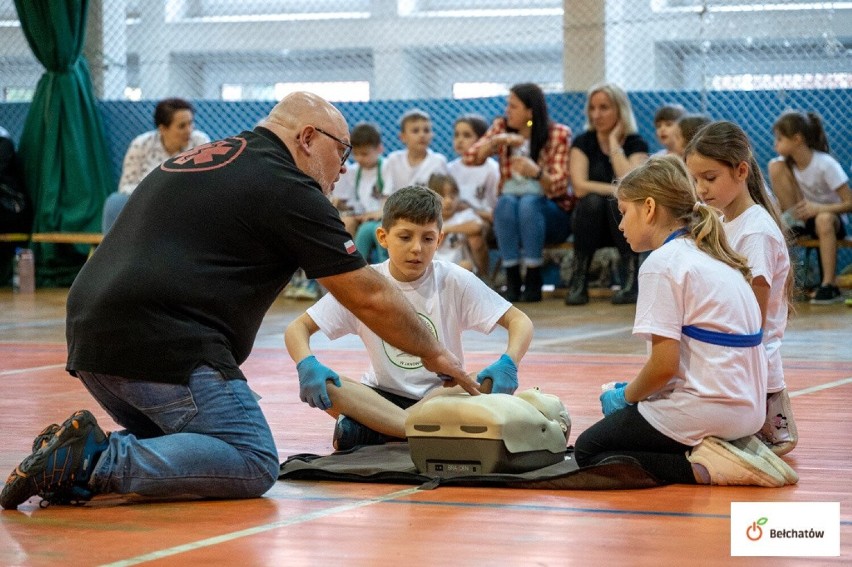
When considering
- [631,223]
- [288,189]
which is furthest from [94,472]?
[631,223]

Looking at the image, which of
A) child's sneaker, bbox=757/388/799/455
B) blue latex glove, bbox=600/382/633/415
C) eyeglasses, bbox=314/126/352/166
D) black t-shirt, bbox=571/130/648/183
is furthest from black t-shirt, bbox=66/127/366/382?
black t-shirt, bbox=571/130/648/183

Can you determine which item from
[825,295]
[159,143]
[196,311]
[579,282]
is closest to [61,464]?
[196,311]

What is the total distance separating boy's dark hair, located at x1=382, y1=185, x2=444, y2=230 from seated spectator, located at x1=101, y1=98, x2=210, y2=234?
6.00m

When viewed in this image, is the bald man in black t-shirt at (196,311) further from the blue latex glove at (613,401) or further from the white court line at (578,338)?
the white court line at (578,338)

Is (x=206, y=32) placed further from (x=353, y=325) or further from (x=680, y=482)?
(x=680, y=482)

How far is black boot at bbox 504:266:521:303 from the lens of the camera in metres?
9.51

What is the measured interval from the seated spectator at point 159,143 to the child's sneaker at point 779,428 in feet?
22.1

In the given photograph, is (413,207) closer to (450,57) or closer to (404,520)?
(404,520)

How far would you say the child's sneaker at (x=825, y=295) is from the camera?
29.1ft

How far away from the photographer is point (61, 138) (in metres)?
11.7

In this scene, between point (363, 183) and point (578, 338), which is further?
point (363, 183)

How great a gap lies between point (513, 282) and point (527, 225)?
1.51 ft

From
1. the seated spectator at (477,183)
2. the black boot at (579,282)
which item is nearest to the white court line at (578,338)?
the black boot at (579,282)

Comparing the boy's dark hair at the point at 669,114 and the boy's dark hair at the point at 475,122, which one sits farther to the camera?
the boy's dark hair at the point at 475,122
